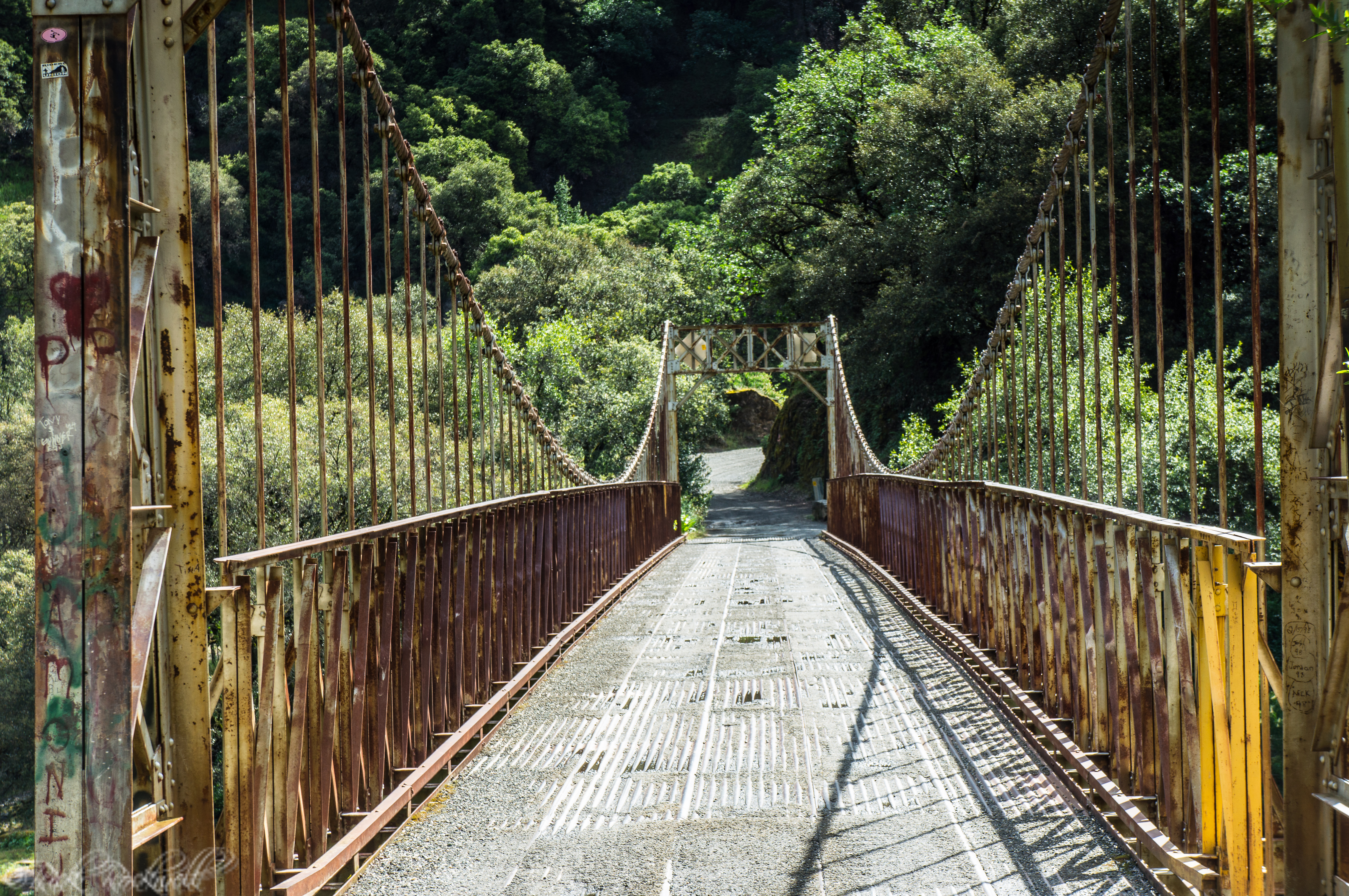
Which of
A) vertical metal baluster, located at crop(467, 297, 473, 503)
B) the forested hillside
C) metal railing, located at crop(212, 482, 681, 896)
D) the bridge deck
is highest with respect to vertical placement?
the forested hillside

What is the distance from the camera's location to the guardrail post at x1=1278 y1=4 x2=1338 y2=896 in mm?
2133

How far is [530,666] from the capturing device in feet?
16.2

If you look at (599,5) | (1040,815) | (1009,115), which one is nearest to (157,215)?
(1040,815)

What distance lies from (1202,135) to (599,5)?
1950 inches

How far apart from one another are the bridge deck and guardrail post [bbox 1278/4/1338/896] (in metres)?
0.46

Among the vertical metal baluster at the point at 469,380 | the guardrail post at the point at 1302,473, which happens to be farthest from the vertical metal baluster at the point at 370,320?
the guardrail post at the point at 1302,473

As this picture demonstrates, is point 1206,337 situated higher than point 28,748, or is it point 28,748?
point 1206,337

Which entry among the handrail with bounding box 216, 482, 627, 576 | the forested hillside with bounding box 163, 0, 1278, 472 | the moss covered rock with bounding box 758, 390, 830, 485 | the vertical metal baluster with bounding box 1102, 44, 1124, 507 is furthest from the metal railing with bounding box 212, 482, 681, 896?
the moss covered rock with bounding box 758, 390, 830, 485

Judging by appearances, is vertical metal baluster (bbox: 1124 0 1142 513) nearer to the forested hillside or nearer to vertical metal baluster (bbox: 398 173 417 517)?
the forested hillside

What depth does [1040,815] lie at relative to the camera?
3.06 m

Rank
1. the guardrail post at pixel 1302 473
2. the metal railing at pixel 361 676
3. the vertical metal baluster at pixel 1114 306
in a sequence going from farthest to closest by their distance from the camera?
the vertical metal baluster at pixel 1114 306 < the metal railing at pixel 361 676 < the guardrail post at pixel 1302 473

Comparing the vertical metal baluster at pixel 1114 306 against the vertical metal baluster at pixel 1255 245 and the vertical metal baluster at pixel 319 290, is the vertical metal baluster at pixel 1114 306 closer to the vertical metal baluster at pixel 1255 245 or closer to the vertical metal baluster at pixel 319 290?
the vertical metal baluster at pixel 1255 245

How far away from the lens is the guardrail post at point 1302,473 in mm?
2133

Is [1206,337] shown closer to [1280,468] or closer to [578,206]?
[1280,468]
